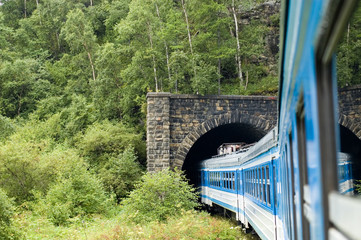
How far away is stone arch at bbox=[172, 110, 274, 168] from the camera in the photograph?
21.9 meters

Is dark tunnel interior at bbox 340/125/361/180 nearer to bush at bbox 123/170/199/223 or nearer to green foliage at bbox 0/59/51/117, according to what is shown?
bush at bbox 123/170/199/223

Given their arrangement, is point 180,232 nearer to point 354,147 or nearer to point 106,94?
point 354,147

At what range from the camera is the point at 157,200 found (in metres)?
16.2

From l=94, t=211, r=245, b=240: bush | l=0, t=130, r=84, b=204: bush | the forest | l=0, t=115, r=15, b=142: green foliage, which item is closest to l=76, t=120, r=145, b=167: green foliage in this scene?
the forest

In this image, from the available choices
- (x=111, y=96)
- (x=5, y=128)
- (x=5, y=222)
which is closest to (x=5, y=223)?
(x=5, y=222)

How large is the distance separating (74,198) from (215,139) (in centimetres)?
1504

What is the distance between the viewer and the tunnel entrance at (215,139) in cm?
2452

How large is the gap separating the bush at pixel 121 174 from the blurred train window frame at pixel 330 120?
69.2 ft

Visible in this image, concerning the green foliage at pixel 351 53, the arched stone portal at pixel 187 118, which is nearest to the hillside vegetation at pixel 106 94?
the arched stone portal at pixel 187 118

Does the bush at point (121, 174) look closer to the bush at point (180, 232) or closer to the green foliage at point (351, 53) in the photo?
the bush at point (180, 232)

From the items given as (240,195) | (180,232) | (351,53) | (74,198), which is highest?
(351,53)

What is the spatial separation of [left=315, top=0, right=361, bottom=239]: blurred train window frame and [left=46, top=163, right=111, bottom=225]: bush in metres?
15.4

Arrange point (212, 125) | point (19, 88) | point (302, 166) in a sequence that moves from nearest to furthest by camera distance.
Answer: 1. point (302, 166)
2. point (212, 125)
3. point (19, 88)

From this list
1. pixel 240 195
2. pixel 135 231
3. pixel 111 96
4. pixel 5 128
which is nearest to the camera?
pixel 240 195
